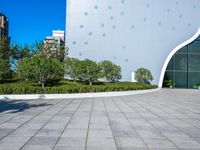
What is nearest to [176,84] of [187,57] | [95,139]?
[187,57]

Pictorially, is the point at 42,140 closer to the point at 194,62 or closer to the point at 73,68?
the point at 73,68

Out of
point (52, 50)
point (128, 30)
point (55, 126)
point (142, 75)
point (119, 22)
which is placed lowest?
point (55, 126)

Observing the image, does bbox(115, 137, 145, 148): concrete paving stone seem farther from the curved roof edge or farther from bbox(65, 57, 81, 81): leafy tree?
the curved roof edge

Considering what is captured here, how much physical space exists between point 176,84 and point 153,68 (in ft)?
13.1

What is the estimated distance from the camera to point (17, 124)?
7.59 meters

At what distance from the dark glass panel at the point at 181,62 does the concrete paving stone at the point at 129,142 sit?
24.2 meters

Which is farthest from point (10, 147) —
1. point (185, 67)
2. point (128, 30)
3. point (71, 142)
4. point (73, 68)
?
point (185, 67)

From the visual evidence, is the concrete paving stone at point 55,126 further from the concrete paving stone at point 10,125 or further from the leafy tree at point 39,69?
the leafy tree at point 39,69

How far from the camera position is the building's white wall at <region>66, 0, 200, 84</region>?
27.1 meters

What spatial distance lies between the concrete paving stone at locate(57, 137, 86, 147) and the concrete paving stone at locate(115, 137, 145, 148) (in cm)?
80

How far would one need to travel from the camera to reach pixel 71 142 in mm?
5699

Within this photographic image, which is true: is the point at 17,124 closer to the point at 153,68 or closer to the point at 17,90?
the point at 17,90

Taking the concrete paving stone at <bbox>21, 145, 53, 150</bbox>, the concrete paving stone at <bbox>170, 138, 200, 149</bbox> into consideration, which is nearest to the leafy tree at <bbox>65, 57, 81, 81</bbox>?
the concrete paving stone at <bbox>170, 138, 200, 149</bbox>

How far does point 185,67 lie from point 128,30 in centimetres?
795
